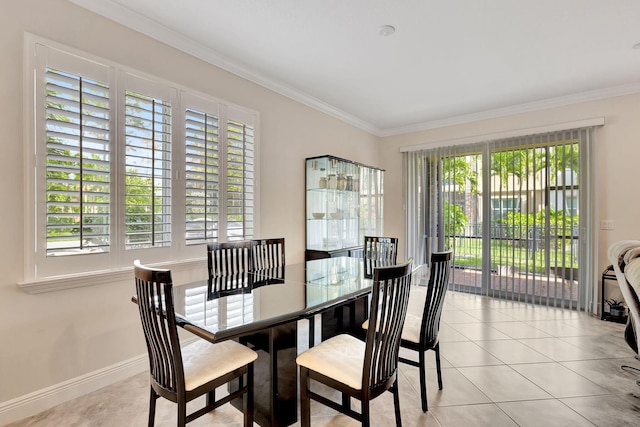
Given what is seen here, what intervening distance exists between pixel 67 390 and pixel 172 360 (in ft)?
4.46

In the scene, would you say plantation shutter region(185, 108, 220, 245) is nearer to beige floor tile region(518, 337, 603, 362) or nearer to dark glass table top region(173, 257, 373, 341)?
dark glass table top region(173, 257, 373, 341)

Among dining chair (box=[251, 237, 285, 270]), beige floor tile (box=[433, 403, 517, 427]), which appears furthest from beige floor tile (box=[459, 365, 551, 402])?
dining chair (box=[251, 237, 285, 270])

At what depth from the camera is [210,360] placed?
5.15 feet

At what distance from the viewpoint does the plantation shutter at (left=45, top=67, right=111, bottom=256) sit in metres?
1.96

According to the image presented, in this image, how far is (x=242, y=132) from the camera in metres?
3.20

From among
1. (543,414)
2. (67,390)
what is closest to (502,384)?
(543,414)

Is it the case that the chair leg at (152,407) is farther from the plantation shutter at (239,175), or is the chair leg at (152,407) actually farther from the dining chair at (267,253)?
the plantation shutter at (239,175)

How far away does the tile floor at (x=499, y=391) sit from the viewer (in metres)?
1.86

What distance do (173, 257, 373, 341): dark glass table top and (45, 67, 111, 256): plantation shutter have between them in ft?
2.70

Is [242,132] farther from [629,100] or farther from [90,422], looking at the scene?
[629,100]

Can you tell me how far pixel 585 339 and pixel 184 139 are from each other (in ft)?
14.3

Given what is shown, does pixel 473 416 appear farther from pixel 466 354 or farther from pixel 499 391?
pixel 466 354

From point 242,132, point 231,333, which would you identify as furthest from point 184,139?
point 231,333

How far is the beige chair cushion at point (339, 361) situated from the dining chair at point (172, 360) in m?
0.34
